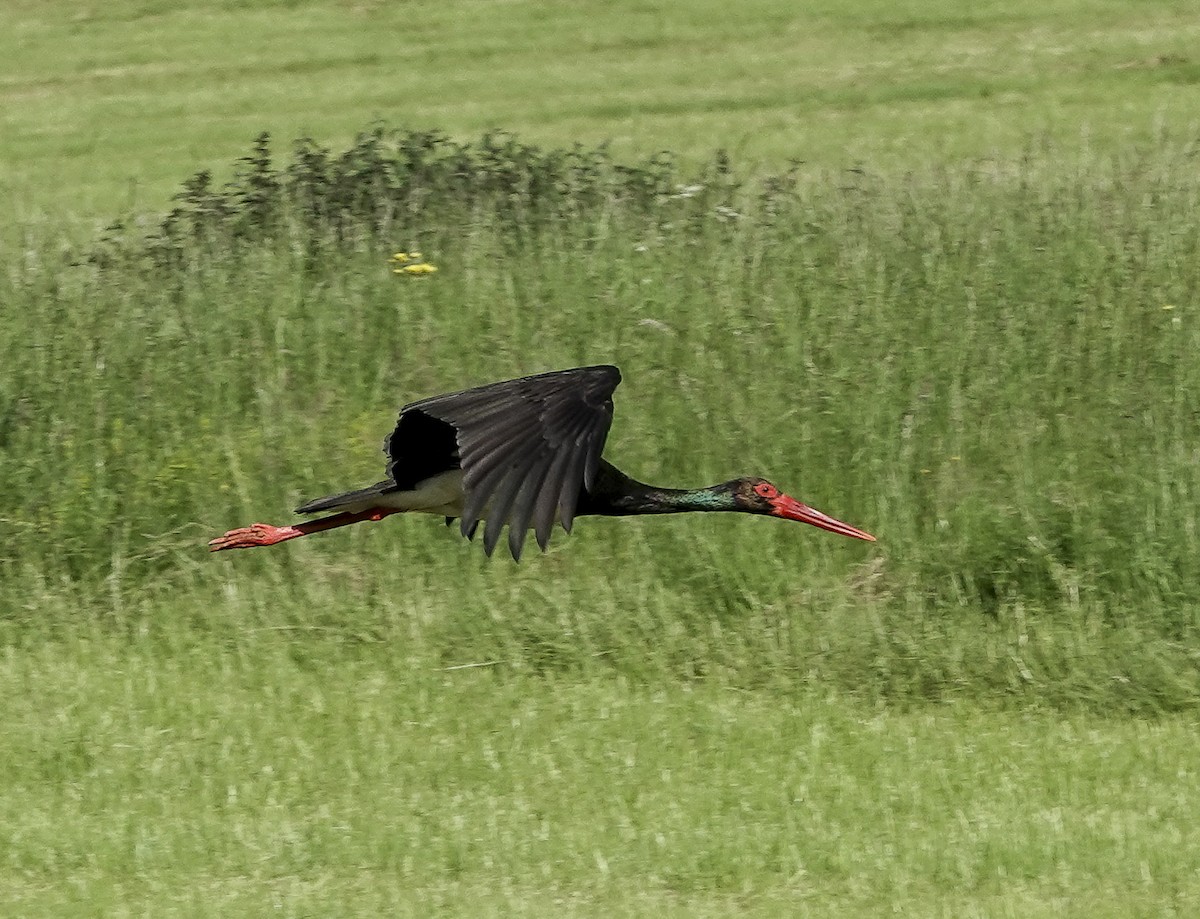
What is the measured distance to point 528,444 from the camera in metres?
4.85

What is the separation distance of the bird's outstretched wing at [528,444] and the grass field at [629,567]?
0.88 m

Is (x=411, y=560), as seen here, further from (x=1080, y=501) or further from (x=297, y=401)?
(x=1080, y=501)

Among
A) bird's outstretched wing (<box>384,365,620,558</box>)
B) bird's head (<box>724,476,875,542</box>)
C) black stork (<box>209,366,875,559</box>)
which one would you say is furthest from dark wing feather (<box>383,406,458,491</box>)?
bird's head (<box>724,476,875,542</box>)

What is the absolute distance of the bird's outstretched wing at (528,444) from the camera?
15.0ft

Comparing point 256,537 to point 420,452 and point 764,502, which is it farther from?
point 764,502

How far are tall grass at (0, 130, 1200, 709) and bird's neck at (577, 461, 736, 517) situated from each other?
590 millimetres

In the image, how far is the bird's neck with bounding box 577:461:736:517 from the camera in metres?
6.10

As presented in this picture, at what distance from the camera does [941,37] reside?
1689 cm

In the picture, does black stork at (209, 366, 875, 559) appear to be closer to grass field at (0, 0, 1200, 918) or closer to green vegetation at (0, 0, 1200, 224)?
grass field at (0, 0, 1200, 918)

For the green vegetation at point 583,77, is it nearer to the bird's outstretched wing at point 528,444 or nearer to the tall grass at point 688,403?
the tall grass at point 688,403

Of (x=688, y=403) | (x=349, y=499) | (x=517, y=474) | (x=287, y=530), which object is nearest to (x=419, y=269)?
(x=688, y=403)

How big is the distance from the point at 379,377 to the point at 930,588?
2314 millimetres

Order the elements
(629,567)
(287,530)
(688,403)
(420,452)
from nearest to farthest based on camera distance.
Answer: (420,452) < (287,530) < (629,567) < (688,403)

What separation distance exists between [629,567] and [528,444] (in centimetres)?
217
